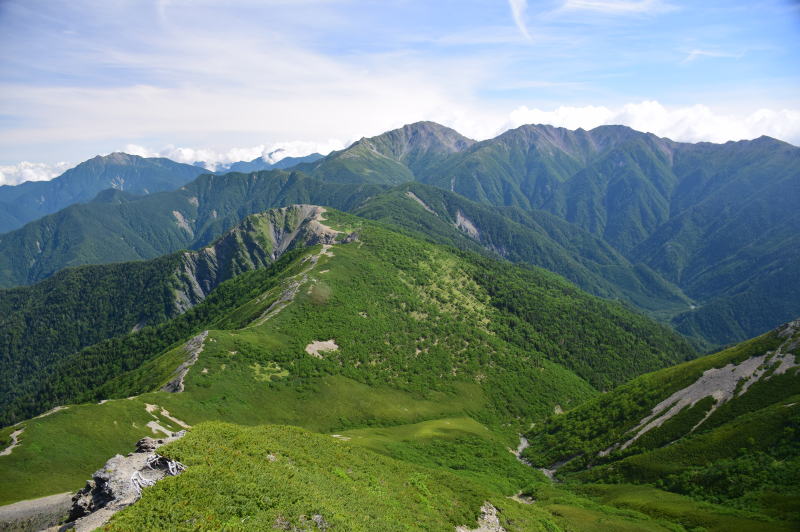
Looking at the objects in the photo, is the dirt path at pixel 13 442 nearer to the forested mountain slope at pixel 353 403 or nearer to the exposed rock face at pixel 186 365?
the forested mountain slope at pixel 353 403

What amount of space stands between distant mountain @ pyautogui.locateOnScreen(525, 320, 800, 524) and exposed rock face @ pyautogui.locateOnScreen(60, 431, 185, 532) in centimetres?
6123

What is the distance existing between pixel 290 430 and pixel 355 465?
308 inches

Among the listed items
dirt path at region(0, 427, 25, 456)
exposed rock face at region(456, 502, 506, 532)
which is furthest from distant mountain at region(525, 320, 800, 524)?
dirt path at region(0, 427, 25, 456)

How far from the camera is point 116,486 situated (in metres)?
26.0

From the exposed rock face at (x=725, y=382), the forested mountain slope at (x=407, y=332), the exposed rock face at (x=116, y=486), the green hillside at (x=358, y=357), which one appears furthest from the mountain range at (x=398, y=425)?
the forested mountain slope at (x=407, y=332)

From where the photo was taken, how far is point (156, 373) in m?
100

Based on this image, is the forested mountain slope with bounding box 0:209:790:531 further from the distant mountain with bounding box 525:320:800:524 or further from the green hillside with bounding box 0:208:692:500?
the distant mountain with bounding box 525:320:800:524

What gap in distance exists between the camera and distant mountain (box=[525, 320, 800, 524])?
53.1 meters

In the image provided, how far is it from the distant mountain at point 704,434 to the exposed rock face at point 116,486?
201 ft

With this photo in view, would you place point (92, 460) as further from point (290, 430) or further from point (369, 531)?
point (369, 531)

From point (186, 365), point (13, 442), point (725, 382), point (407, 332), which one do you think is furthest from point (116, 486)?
Result: point (407, 332)

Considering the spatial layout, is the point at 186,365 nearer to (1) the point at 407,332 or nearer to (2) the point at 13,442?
(2) the point at 13,442

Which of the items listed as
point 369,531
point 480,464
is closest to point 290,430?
point 369,531

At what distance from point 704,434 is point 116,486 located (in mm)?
79660
